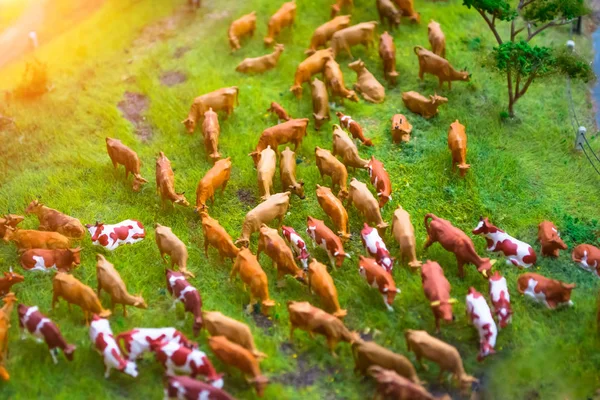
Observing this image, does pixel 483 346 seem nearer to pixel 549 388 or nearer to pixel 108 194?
pixel 549 388

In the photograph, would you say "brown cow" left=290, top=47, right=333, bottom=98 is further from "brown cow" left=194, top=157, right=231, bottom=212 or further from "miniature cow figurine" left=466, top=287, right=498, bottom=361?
"miniature cow figurine" left=466, top=287, right=498, bottom=361

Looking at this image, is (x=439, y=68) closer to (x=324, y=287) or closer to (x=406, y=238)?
(x=406, y=238)

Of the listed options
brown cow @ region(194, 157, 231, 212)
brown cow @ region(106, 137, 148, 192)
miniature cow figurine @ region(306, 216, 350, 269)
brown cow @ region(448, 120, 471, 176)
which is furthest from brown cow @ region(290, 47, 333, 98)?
miniature cow figurine @ region(306, 216, 350, 269)

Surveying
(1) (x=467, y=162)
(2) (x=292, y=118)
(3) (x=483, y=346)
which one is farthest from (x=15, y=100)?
(3) (x=483, y=346)

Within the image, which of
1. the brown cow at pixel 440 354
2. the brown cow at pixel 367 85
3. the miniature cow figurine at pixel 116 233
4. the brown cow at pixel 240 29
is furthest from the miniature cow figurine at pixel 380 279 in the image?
the brown cow at pixel 240 29

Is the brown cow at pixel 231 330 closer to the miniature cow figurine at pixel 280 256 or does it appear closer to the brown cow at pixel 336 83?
the miniature cow figurine at pixel 280 256
